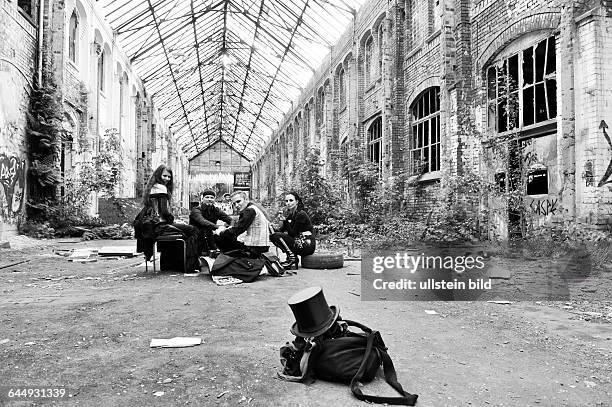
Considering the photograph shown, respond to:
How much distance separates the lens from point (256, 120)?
3916 cm

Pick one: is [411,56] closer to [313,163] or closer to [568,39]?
[313,163]

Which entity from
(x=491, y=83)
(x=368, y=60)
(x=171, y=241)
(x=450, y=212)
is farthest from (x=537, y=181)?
(x=368, y=60)

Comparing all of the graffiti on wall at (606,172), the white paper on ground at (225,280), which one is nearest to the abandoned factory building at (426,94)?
the graffiti on wall at (606,172)

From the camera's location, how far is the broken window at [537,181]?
8141 mm

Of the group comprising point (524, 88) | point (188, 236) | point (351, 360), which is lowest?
point (351, 360)

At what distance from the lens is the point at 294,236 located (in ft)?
25.4

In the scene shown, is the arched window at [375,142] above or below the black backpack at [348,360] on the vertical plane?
above

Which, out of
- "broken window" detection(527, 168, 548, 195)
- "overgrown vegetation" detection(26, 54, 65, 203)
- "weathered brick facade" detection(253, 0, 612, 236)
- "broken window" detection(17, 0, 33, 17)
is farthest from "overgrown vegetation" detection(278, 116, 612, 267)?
"broken window" detection(17, 0, 33, 17)

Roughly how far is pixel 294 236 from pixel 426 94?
6815 millimetres

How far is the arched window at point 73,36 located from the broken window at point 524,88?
42.4ft

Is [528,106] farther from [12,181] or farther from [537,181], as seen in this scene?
[12,181]

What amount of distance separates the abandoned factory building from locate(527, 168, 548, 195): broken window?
0.02 m

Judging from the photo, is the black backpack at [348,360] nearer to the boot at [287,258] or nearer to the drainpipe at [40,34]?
the boot at [287,258]

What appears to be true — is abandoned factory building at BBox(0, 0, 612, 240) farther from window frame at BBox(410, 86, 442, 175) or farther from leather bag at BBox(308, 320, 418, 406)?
leather bag at BBox(308, 320, 418, 406)
